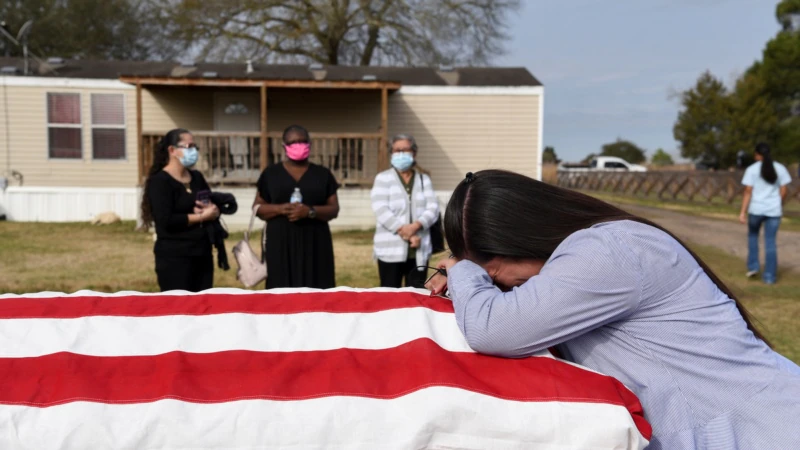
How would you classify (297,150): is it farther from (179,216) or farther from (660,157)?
(660,157)

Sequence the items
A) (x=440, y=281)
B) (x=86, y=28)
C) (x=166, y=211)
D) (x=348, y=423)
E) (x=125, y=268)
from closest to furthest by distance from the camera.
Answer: (x=348, y=423) < (x=440, y=281) < (x=166, y=211) < (x=125, y=268) < (x=86, y=28)

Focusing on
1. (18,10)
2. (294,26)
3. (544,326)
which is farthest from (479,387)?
(18,10)

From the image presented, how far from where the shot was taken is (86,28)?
32.5 meters

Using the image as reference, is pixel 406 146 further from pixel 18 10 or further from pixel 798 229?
pixel 18 10

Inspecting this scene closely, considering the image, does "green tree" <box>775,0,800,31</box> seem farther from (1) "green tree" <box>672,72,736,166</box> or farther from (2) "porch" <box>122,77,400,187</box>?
(2) "porch" <box>122,77,400,187</box>

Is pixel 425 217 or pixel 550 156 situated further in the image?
pixel 550 156

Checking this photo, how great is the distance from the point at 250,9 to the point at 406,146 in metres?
24.4

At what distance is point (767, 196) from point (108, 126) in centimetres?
1388

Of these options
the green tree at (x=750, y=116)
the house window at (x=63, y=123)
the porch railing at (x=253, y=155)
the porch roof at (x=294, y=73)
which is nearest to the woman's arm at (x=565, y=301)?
the porch railing at (x=253, y=155)

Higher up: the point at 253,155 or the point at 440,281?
the point at 253,155

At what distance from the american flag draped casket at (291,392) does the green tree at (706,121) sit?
38297 mm

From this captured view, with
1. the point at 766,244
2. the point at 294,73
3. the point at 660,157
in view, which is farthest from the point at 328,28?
the point at 660,157

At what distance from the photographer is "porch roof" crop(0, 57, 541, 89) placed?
15.0m

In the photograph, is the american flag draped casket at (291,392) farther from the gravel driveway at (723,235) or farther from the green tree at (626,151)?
the green tree at (626,151)
